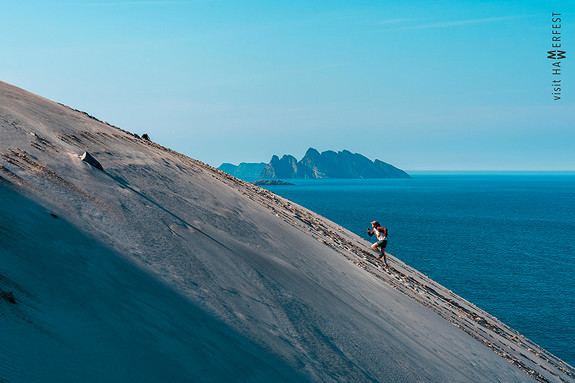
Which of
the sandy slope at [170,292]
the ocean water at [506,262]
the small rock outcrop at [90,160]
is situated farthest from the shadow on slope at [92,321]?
the ocean water at [506,262]

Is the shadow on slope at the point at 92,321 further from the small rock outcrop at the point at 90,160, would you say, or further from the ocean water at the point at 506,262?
the ocean water at the point at 506,262

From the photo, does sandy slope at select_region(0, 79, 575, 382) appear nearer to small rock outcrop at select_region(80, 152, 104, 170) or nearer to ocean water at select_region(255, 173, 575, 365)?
small rock outcrop at select_region(80, 152, 104, 170)

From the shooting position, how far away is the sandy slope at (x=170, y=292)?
5086 millimetres

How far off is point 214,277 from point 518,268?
40028 mm

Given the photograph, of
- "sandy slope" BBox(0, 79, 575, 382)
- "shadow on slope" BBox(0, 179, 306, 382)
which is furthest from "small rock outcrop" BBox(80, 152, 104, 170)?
"shadow on slope" BBox(0, 179, 306, 382)

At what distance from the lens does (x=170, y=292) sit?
6.93 m

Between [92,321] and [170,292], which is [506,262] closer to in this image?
[170,292]

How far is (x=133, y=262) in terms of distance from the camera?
24.0 feet

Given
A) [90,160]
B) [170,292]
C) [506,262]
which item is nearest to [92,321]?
[170,292]

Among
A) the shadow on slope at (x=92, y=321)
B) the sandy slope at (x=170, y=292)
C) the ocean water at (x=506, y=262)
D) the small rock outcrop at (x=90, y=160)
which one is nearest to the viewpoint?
the shadow on slope at (x=92, y=321)

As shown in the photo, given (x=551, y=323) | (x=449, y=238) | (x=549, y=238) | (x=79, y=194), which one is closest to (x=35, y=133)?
(x=79, y=194)

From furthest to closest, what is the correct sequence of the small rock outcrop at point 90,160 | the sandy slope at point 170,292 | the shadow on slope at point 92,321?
the small rock outcrop at point 90,160 → the sandy slope at point 170,292 → the shadow on slope at point 92,321

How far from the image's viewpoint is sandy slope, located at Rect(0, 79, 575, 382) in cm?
509

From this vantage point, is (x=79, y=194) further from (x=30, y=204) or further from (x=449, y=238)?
(x=449, y=238)
